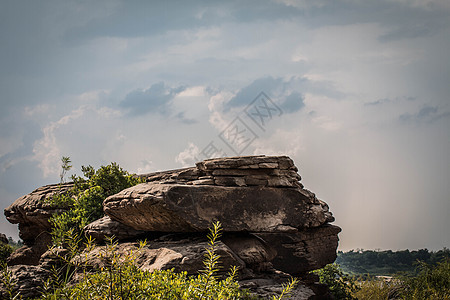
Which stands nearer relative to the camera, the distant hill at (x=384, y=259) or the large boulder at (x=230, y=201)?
the large boulder at (x=230, y=201)

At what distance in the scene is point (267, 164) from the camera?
10.2m

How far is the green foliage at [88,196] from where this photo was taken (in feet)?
41.8

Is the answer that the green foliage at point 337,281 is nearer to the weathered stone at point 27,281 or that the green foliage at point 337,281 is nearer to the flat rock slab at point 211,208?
the flat rock slab at point 211,208

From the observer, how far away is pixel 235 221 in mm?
9438

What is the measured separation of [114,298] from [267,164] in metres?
5.92

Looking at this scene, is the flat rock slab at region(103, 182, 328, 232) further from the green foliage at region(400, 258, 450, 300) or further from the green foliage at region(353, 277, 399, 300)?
the green foliage at region(353, 277, 399, 300)

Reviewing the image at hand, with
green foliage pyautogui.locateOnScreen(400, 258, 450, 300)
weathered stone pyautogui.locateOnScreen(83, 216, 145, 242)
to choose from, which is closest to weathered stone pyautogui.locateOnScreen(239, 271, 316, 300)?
weathered stone pyautogui.locateOnScreen(83, 216, 145, 242)

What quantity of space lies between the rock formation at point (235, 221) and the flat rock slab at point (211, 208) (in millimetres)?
23

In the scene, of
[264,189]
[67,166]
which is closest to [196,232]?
[264,189]

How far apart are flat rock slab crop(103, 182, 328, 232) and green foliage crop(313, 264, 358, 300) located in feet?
7.90

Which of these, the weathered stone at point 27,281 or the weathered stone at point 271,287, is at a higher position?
the weathered stone at point 271,287

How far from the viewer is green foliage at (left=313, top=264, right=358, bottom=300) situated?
11492 mm

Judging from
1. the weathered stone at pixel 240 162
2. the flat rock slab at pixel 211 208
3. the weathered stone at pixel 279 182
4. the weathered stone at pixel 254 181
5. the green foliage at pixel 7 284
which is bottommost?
the green foliage at pixel 7 284

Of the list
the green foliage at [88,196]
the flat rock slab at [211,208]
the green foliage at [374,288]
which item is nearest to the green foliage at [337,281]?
the green foliage at [374,288]
